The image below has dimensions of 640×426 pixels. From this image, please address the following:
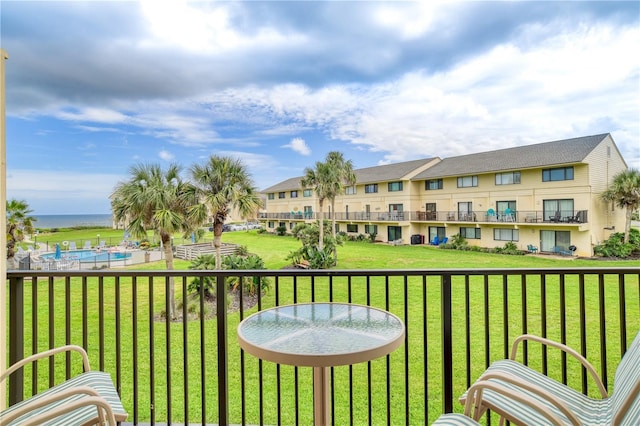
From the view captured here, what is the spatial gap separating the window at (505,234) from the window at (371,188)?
23.4 feet

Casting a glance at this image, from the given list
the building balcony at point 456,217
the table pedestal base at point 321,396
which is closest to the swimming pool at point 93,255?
the building balcony at point 456,217

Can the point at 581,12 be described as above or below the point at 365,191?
above

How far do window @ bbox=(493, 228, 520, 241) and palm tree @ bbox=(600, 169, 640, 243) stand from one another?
3629 mm

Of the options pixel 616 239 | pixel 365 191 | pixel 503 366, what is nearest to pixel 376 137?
pixel 365 191

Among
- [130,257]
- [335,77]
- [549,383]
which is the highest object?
[335,77]

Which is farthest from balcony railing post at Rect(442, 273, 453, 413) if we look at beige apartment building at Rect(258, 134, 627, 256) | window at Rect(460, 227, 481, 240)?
window at Rect(460, 227, 481, 240)

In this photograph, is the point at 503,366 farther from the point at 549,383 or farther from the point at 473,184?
the point at 473,184

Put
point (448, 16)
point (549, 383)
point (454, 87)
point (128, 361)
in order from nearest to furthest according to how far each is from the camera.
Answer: point (549, 383)
point (448, 16)
point (128, 361)
point (454, 87)

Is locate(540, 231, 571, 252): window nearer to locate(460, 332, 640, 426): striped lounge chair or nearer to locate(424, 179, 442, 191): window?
locate(424, 179, 442, 191): window

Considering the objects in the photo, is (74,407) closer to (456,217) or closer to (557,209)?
(557,209)

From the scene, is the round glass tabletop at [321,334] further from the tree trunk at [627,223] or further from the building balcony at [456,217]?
the tree trunk at [627,223]

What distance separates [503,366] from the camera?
4.92ft

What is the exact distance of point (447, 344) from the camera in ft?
5.65

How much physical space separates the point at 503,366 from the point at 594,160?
1605cm
